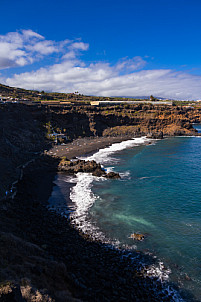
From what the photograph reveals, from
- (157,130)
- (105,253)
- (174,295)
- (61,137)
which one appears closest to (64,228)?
(105,253)

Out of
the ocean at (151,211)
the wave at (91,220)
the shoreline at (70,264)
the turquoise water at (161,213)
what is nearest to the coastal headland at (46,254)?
the shoreline at (70,264)

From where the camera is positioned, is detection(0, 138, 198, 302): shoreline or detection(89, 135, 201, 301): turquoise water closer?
detection(0, 138, 198, 302): shoreline

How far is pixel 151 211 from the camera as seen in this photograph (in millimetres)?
28828

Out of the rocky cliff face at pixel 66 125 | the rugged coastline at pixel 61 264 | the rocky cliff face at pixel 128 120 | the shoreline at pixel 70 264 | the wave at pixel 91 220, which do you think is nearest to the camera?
the rugged coastline at pixel 61 264

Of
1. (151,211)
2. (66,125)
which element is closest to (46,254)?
(151,211)

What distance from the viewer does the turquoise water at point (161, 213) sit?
64.6ft

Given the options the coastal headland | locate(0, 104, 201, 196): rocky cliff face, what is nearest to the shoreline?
the coastal headland

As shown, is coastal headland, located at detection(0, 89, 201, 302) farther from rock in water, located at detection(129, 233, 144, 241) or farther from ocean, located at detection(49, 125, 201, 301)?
rock in water, located at detection(129, 233, 144, 241)

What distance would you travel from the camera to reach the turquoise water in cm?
1969

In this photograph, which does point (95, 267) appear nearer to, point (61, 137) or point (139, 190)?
point (139, 190)

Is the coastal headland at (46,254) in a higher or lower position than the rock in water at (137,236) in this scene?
higher

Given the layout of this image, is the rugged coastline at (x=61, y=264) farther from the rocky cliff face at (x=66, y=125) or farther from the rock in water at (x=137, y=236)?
the rocky cliff face at (x=66, y=125)

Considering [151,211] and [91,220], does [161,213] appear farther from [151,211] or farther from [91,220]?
[91,220]

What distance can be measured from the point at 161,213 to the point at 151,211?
1425 millimetres
